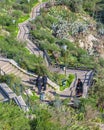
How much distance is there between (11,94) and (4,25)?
63.1 ft

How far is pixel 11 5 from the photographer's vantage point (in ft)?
156

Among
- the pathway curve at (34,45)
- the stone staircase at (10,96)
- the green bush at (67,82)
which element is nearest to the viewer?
the stone staircase at (10,96)

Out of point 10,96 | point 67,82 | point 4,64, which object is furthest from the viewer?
point 4,64

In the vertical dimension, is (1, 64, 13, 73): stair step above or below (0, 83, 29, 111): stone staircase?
below

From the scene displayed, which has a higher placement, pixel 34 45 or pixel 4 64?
pixel 4 64

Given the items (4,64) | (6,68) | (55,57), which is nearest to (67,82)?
(6,68)

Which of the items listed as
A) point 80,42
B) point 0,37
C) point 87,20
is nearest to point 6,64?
point 0,37

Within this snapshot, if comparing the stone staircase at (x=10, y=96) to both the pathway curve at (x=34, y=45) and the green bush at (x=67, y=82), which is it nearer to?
the pathway curve at (x=34, y=45)

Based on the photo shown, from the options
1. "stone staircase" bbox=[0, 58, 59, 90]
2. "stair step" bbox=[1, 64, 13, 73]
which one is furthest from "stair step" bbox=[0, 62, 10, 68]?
"stair step" bbox=[1, 64, 13, 73]

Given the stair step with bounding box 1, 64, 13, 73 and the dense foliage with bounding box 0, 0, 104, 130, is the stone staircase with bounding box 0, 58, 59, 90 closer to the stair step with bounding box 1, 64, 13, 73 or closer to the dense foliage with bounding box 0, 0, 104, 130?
the stair step with bounding box 1, 64, 13, 73

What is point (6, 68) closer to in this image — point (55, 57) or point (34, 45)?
point (55, 57)

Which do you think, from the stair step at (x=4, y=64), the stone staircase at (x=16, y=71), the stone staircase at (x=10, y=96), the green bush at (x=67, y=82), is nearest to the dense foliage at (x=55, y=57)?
the green bush at (x=67, y=82)

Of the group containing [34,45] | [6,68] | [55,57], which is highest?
[6,68]

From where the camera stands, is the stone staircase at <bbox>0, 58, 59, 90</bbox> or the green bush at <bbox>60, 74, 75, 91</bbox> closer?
the stone staircase at <bbox>0, 58, 59, 90</bbox>
